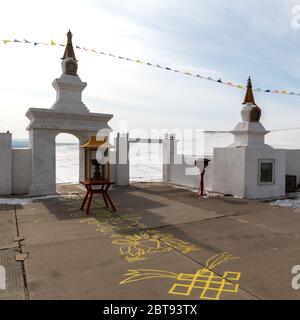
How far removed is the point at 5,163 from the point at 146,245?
352 inches

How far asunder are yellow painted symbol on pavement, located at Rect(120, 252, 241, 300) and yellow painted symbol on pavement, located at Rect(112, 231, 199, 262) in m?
0.67

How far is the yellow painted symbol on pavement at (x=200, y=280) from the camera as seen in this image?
3973mm

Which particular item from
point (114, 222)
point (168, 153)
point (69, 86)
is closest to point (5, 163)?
point (69, 86)

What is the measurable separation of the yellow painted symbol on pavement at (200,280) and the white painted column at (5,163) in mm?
9636

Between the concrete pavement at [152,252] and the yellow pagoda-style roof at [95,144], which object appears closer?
the concrete pavement at [152,252]

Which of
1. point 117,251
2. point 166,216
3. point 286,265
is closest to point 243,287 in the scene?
point 286,265

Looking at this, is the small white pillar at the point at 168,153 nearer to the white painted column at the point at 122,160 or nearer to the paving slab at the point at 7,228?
the white painted column at the point at 122,160

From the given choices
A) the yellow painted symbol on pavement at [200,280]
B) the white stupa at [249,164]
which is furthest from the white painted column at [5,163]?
the yellow painted symbol on pavement at [200,280]

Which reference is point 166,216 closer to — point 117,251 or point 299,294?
point 117,251

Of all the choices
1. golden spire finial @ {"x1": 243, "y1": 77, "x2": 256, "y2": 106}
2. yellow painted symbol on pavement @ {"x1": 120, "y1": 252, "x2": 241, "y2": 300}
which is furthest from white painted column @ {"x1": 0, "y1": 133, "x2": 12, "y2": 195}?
golden spire finial @ {"x1": 243, "y1": 77, "x2": 256, "y2": 106}

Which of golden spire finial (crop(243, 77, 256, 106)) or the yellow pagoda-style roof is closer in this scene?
the yellow pagoda-style roof

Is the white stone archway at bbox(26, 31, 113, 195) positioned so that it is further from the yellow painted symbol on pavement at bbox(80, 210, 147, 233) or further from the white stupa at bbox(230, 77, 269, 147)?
the white stupa at bbox(230, 77, 269, 147)

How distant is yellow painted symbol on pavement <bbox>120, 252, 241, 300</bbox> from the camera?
3973mm
